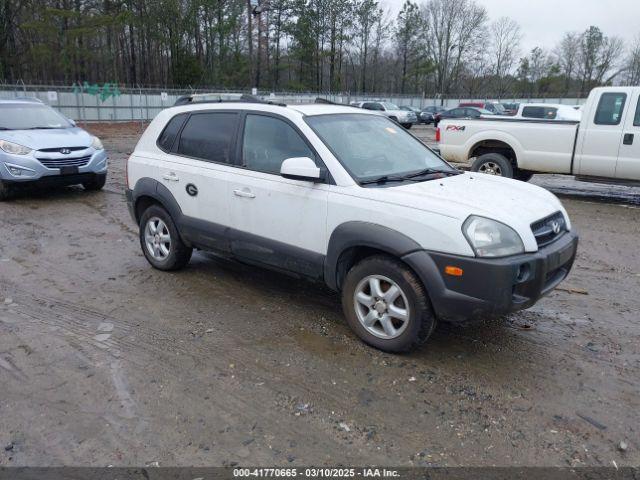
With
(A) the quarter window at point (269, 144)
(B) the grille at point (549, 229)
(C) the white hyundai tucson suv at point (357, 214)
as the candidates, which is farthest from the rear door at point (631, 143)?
(A) the quarter window at point (269, 144)

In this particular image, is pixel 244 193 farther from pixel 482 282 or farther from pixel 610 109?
pixel 610 109

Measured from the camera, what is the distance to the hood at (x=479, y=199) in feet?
11.6

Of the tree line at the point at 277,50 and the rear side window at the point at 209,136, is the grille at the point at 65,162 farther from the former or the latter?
the tree line at the point at 277,50

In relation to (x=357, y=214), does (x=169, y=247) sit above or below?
below

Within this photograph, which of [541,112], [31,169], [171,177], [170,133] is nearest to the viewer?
[171,177]

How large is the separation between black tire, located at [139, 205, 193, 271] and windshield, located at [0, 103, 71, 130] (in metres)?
5.43

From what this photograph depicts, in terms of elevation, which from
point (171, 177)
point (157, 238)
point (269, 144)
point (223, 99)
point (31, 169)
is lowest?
point (157, 238)

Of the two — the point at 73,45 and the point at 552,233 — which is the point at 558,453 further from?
the point at 73,45

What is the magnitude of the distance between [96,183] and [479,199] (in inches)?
330

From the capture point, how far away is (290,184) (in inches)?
168

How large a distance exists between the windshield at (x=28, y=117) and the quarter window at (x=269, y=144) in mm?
6815

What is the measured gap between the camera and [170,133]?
5449mm

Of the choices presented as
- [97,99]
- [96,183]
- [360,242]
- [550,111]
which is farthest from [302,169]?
[97,99]

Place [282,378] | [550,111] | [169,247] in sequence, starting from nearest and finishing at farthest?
[282,378] < [169,247] < [550,111]
